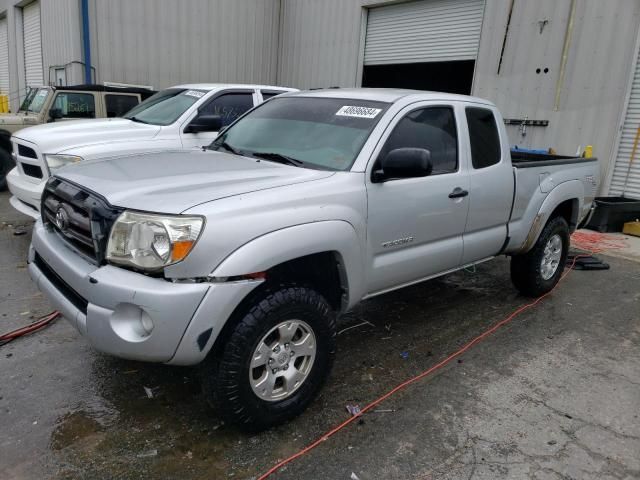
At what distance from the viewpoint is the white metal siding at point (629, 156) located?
833cm

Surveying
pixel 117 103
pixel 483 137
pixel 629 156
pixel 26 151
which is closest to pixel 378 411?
pixel 483 137

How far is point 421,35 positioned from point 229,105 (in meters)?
6.46

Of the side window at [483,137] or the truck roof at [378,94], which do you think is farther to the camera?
the side window at [483,137]

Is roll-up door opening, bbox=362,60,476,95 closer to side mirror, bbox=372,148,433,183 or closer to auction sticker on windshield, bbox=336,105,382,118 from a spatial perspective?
auction sticker on windshield, bbox=336,105,382,118

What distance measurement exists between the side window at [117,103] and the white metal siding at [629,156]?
860 cm

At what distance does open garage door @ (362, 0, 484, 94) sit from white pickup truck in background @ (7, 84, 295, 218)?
5.31 metres

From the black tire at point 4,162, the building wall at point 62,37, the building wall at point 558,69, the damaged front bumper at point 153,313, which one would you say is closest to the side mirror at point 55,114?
the black tire at point 4,162

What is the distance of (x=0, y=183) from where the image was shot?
8.77 meters

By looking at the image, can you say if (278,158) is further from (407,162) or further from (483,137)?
(483,137)

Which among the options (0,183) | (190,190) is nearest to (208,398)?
(190,190)

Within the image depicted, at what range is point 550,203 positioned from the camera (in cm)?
461

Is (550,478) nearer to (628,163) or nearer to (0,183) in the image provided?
(628,163)

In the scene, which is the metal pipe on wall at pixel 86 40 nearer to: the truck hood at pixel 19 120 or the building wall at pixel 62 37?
→ the building wall at pixel 62 37

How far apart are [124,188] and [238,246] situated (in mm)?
712
